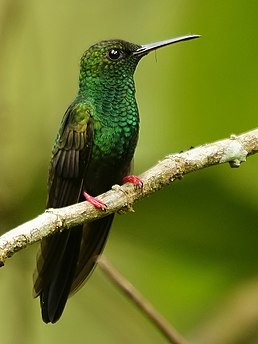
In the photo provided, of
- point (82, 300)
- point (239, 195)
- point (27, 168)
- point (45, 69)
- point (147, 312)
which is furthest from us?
point (45, 69)

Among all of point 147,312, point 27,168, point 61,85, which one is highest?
point 61,85

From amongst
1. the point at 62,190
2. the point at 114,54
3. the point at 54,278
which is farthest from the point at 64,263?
the point at 114,54

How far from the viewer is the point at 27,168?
4.39 meters

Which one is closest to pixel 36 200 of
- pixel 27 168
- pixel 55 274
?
pixel 27 168

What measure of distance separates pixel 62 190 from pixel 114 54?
0.67 metres

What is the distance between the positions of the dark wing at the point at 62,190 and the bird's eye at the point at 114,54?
0.28 meters

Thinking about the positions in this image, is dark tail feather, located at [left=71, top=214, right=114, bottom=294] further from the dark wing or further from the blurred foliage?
the blurred foliage

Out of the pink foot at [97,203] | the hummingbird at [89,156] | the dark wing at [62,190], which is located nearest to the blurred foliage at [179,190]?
the hummingbird at [89,156]

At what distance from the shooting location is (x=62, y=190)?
132 inches

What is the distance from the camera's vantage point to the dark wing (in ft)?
11.1

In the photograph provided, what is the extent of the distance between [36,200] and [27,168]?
0.95 feet

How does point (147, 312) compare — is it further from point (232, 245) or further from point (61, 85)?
point (61, 85)

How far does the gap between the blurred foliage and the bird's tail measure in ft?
1.79

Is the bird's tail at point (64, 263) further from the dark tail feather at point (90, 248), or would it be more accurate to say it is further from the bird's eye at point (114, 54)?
the bird's eye at point (114, 54)
